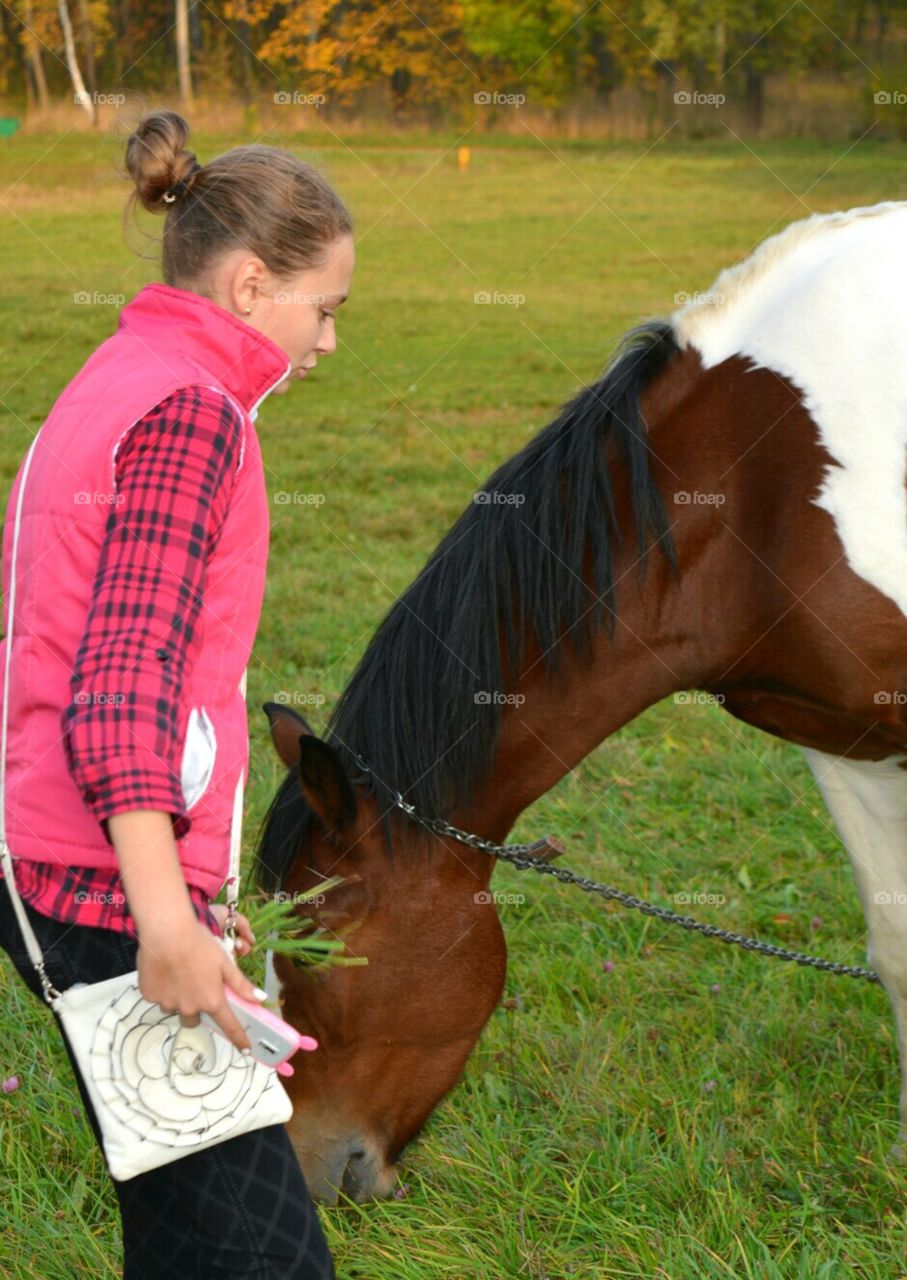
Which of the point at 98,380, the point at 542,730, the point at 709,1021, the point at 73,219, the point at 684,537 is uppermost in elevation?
the point at 73,219

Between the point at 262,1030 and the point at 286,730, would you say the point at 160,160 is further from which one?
the point at 262,1030

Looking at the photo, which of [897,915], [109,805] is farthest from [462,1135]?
[109,805]

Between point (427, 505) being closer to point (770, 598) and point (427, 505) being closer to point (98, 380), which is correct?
point (770, 598)

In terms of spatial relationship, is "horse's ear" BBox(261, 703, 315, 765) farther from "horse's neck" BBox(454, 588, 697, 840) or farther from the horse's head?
"horse's neck" BBox(454, 588, 697, 840)

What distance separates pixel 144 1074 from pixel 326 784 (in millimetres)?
635

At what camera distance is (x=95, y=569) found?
1.45m

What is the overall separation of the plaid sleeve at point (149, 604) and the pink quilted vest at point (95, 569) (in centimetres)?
3

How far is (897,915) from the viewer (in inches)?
107

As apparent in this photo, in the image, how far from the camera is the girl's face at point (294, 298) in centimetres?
159

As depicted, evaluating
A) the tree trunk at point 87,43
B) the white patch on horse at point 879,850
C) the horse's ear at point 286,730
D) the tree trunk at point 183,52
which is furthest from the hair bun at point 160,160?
the tree trunk at point 87,43

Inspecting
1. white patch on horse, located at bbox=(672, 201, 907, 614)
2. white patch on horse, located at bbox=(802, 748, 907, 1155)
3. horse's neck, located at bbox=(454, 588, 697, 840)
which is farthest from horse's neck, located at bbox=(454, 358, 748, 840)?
white patch on horse, located at bbox=(802, 748, 907, 1155)

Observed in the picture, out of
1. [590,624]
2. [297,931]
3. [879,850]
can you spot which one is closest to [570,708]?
[590,624]

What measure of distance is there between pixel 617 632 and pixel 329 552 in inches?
172

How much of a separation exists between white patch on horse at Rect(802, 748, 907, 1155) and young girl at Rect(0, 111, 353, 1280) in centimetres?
150
